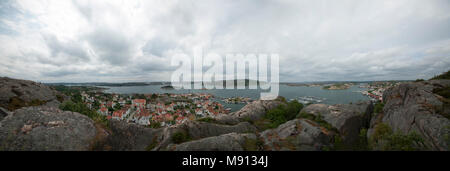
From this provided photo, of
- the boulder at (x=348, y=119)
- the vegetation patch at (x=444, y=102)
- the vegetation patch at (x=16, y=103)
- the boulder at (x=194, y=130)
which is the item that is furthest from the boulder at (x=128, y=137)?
the vegetation patch at (x=444, y=102)

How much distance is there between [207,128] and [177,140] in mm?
3823

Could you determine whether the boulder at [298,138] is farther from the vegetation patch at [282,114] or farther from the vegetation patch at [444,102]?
the vegetation patch at [282,114]

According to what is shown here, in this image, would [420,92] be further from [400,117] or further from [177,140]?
[177,140]

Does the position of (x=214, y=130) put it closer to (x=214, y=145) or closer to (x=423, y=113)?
(x=214, y=145)

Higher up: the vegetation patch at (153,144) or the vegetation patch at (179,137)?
the vegetation patch at (179,137)

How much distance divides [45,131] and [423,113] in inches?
814

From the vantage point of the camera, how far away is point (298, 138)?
32.3 feet

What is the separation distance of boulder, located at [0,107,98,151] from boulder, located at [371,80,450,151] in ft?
56.1

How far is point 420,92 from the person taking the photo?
31.5ft

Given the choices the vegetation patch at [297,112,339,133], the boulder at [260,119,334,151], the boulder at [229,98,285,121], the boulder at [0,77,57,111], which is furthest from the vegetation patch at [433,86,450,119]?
the boulder at [0,77,57,111]

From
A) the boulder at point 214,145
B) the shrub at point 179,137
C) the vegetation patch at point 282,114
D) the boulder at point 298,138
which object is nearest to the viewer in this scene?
the boulder at point 214,145

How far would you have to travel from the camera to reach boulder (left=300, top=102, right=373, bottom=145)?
41.7ft

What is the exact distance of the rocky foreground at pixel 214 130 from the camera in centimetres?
673
